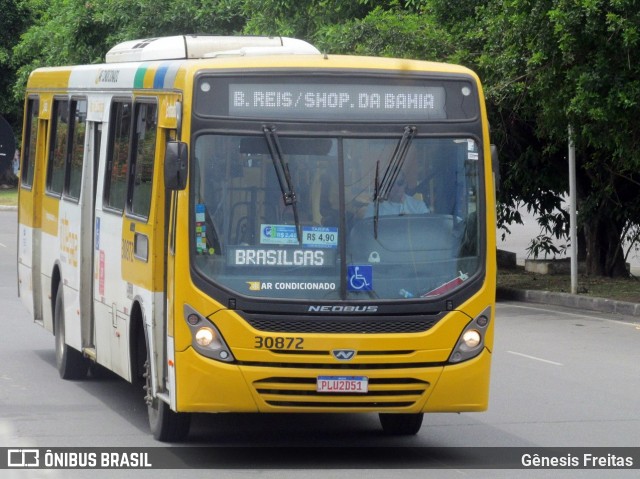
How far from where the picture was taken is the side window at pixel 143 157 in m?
9.72

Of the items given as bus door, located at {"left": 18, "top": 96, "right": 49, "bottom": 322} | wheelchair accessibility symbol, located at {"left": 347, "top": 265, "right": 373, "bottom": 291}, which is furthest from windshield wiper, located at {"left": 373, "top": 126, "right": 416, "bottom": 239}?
bus door, located at {"left": 18, "top": 96, "right": 49, "bottom": 322}

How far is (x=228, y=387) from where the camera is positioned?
8.61 meters

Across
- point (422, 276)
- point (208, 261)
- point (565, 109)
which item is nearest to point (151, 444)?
point (208, 261)

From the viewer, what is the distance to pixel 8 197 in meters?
50.7

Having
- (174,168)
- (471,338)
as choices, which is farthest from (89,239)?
→ (471,338)

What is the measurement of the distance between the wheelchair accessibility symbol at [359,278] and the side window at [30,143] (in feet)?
→ 20.6

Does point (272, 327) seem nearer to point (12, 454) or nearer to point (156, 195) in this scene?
point (156, 195)

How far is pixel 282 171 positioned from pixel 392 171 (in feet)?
2.37

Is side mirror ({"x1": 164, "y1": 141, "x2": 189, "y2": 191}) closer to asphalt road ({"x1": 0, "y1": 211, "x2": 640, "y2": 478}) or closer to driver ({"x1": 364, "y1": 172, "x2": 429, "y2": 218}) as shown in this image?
driver ({"x1": 364, "y1": 172, "x2": 429, "y2": 218})

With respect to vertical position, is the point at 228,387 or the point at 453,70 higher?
the point at 453,70

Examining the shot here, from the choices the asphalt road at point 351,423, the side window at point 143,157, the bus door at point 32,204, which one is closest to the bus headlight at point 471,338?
the asphalt road at point 351,423

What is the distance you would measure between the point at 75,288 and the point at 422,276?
4207 millimetres

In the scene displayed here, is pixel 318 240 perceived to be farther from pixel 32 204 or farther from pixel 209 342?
pixel 32 204

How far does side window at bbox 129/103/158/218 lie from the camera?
9719 millimetres
